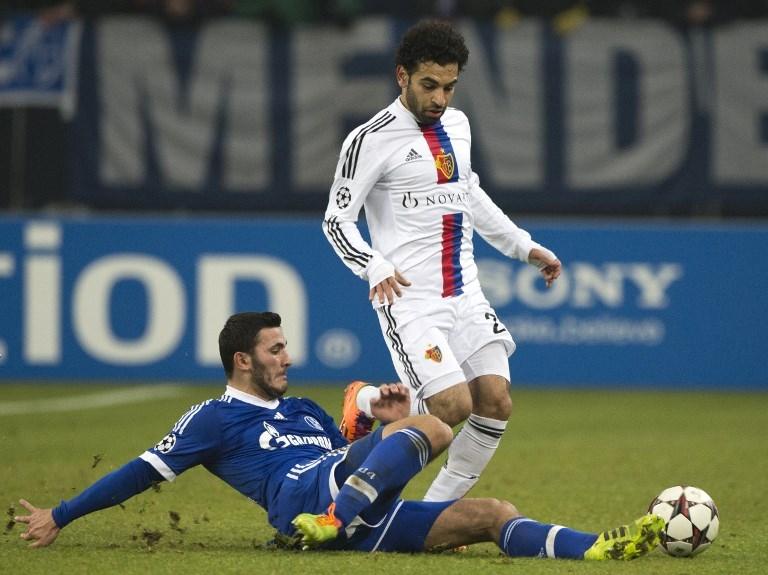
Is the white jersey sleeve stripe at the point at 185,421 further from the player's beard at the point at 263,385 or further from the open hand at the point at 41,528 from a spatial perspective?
the open hand at the point at 41,528

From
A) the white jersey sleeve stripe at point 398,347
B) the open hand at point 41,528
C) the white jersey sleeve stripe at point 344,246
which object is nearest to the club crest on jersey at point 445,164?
the white jersey sleeve stripe at point 344,246

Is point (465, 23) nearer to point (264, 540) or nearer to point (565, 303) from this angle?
point (565, 303)

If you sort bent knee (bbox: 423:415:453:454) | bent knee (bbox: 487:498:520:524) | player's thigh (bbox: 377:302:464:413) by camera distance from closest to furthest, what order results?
bent knee (bbox: 423:415:453:454), bent knee (bbox: 487:498:520:524), player's thigh (bbox: 377:302:464:413)

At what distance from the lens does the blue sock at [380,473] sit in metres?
5.56

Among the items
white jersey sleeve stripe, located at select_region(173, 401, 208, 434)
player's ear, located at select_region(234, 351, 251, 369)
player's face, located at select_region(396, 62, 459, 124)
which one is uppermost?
player's face, located at select_region(396, 62, 459, 124)

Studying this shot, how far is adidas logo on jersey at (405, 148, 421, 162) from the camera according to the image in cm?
656

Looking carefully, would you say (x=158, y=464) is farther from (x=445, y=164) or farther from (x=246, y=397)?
(x=445, y=164)

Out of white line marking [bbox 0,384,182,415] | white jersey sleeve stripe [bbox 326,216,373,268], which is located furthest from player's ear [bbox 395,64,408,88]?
white line marking [bbox 0,384,182,415]

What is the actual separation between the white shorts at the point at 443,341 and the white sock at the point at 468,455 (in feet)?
0.71

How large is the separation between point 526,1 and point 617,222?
2.50 m

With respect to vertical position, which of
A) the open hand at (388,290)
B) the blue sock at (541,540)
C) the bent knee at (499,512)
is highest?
the open hand at (388,290)

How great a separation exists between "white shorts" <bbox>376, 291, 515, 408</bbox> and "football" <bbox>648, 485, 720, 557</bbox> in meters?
0.99

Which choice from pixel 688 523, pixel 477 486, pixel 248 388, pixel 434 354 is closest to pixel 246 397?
pixel 248 388

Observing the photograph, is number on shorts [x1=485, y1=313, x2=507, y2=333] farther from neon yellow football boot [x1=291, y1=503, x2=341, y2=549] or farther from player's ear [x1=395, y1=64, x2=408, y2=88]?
neon yellow football boot [x1=291, y1=503, x2=341, y2=549]
